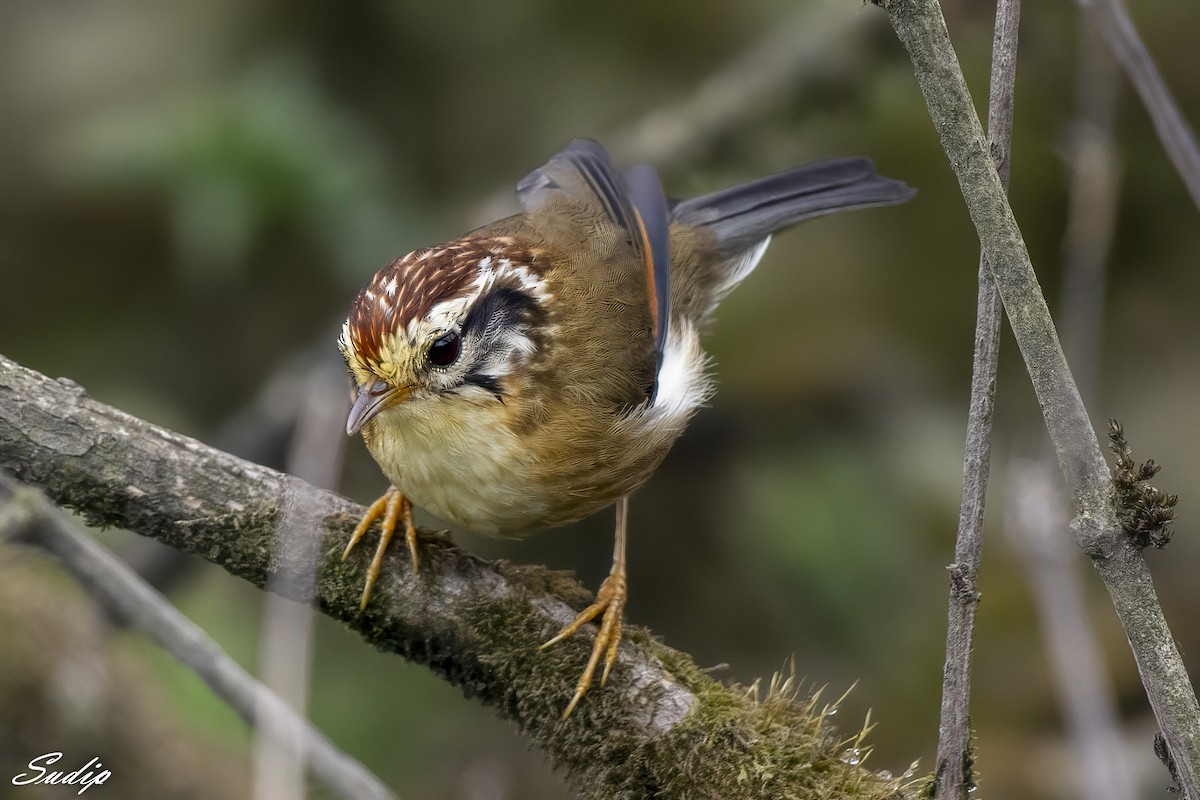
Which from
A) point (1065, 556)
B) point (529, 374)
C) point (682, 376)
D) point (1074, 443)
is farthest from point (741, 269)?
point (1074, 443)

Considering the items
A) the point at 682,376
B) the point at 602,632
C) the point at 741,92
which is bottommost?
the point at 602,632

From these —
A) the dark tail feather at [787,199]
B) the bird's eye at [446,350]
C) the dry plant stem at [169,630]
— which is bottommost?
the dry plant stem at [169,630]

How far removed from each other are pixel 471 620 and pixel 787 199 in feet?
6.98

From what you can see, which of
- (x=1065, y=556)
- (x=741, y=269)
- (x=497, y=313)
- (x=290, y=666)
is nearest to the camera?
(x=290, y=666)

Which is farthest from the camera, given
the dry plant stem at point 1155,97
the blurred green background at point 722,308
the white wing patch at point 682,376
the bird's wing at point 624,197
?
the blurred green background at point 722,308

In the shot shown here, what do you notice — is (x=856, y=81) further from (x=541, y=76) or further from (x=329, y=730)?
(x=329, y=730)

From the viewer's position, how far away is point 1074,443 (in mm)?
1952

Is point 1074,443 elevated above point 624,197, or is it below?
below

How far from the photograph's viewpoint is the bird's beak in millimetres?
2943

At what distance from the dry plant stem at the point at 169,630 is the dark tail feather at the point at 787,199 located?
2.82 metres

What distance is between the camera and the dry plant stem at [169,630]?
1.87 meters

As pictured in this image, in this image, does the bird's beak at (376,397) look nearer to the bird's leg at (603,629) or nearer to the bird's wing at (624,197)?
the bird's leg at (603,629)

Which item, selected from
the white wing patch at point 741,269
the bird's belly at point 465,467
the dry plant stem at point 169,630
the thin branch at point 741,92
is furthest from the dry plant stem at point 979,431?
the thin branch at point 741,92

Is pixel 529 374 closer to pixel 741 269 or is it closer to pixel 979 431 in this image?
pixel 979 431
